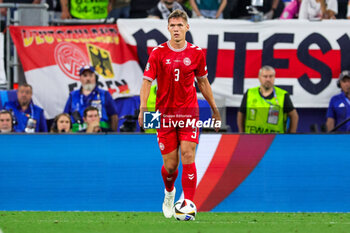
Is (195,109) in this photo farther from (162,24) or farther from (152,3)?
(152,3)

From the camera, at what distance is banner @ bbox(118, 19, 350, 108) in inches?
451

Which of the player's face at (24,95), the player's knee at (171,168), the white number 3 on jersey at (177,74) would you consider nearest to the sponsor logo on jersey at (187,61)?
the white number 3 on jersey at (177,74)

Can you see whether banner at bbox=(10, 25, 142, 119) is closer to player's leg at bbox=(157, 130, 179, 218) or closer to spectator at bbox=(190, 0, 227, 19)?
spectator at bbox=(190, 0, 227, 19)

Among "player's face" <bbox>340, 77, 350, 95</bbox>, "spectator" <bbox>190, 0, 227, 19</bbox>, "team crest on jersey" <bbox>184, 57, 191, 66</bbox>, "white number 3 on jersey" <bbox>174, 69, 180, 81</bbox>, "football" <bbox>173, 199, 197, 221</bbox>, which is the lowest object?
"football" <bbox>173, 199, 197, 221</bbox>

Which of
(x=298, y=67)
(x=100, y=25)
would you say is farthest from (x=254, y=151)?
(x=100, y=25)

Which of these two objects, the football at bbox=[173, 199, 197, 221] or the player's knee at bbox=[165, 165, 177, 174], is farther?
the player's knee at bbox=[165, 165, 177, 174]

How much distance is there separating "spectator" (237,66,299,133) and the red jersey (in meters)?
2.81

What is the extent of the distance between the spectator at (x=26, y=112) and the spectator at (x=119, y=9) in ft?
8.13

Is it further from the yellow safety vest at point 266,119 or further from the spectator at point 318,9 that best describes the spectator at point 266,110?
the spectator at point 318,9

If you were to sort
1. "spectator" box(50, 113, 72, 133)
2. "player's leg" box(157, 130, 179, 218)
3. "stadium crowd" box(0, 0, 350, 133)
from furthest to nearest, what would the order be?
"stadium crowd" box(0, 0, 350, 133) < "spectator" box(50, 113, 72, 133) < "player's leg" box(157, 130, 179, 218)

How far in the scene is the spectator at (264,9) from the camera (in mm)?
12141

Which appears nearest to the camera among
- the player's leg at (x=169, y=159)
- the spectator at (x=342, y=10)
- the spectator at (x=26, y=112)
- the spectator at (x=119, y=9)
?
the player's leg at (x=169, y=159)

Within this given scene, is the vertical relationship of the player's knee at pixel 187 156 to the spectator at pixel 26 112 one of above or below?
above

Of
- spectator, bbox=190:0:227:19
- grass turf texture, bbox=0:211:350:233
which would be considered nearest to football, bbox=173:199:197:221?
grass turf texture, bbox=0:211:350:233
